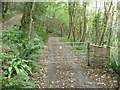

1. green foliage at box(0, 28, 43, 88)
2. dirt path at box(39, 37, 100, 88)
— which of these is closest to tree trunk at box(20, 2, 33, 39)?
green foliage at box(0, 28, 43, 88)

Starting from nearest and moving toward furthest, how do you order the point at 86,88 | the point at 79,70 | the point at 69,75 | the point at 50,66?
1. the point at 86,88
2. the point at 69,75
3. the point at 79,70
4. the point at 50,66

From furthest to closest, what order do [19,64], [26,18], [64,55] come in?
[26,18] → [64,55] → [19,64]

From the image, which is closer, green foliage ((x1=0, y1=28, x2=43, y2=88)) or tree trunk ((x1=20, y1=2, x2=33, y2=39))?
green foliage ((x1=0, y1=28, x2=43, y2=88))

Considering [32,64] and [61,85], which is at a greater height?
[32,64]

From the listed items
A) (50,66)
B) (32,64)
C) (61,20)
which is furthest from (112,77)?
(61,20)

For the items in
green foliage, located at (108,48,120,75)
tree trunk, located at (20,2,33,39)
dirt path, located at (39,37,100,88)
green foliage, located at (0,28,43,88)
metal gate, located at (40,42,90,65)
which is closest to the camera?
green foliage, located at (0,28,43,88)

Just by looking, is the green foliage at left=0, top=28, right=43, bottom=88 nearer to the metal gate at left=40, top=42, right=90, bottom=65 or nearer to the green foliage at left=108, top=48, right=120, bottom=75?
the metal gate at left=40, top=42, right=90, bottom=65

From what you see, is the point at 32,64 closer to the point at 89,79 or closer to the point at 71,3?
the point at 89,79

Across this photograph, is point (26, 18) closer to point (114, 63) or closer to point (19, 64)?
point (19, 64)

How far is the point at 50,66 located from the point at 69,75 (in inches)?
59.8

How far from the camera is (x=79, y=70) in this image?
6160 millimetres

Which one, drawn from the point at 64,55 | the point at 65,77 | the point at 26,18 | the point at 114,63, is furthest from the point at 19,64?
the point at 26,18

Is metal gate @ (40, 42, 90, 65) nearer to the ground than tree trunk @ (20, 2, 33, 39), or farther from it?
nearer to the ground

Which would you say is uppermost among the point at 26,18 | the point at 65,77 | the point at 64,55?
the point at 26,18
